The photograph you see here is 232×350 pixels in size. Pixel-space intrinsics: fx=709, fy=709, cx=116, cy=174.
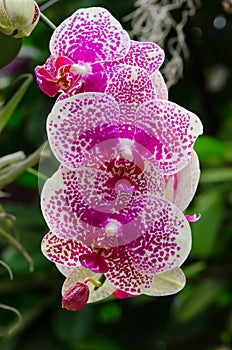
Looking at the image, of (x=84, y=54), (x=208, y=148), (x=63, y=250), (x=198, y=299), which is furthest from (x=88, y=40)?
(x=198, y=299)

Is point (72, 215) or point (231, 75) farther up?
point (72, 215)

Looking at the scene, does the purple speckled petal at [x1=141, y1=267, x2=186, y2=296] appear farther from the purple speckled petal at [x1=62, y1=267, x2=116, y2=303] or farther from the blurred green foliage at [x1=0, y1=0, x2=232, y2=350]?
the blurred green foliage at [x1=0, y1=0, x2=232, y2=350]

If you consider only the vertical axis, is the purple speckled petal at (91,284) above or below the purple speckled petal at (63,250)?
below

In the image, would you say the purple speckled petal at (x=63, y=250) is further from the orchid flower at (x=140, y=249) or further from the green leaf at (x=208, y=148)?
the green leaf at (x=208, y=148)

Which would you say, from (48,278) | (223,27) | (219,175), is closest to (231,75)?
(223,27)

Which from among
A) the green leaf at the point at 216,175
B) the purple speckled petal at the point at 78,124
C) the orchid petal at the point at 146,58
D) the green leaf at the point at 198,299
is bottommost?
the green leaf at the point at 198,299

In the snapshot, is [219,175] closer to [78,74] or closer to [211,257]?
[211,257]

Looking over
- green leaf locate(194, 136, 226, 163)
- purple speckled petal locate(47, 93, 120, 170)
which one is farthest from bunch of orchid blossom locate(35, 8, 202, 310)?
green leaf locate(194, 136, 226, 163)

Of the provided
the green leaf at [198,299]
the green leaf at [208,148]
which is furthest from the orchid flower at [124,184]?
the green leaf at [198,299]
